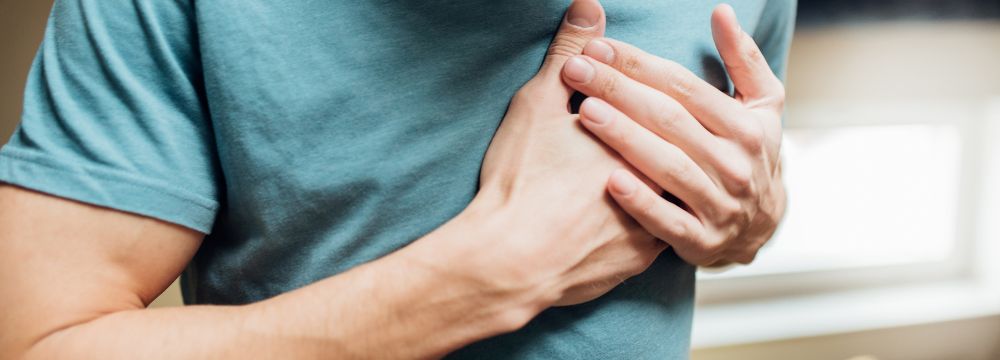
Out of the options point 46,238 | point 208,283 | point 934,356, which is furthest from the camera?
point 934,356

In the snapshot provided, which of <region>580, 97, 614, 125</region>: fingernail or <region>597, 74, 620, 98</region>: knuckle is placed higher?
<region>597, 74, 620, 98</region>: knuckle

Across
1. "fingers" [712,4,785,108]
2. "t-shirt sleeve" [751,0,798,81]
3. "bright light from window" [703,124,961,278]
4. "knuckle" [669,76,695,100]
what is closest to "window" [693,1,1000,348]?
"bright light from window" [703,124,961,278]

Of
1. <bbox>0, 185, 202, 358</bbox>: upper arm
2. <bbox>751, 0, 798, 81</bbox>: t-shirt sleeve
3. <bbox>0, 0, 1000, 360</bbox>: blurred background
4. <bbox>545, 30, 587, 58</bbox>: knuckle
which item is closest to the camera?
<bbox>0, 185, 202, 358</bbox>: upper arm

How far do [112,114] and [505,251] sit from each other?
31 centimetres

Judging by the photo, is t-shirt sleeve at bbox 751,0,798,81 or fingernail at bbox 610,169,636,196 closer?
fingernail at bbox 610,169,636,196

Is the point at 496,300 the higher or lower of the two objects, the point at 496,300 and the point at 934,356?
the higher

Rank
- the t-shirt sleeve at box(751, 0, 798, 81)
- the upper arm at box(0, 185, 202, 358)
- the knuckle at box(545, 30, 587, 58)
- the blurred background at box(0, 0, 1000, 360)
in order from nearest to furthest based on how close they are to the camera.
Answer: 1. the upper arm at box(0, 185, 202, 358)
2. the knuckle at box(545, 30, 587, 58)
3. the t-shirt sleeve at box(751, 0, 798, 81)
4. the blurred background at box(0, 0, 1000, 360)

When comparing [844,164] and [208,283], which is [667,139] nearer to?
[208,283]

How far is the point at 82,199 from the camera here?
471mm

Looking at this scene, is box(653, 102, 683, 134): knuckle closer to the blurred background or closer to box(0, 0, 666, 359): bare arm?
box(0, 0, 666, 359): bare arm

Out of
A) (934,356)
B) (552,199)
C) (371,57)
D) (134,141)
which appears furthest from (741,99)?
(934,356)

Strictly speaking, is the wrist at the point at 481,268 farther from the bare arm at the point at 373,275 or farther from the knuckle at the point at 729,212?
the knuckle at the point at 729,212

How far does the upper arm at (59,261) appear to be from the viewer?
0.46m

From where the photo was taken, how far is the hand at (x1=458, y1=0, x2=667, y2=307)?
507mm
